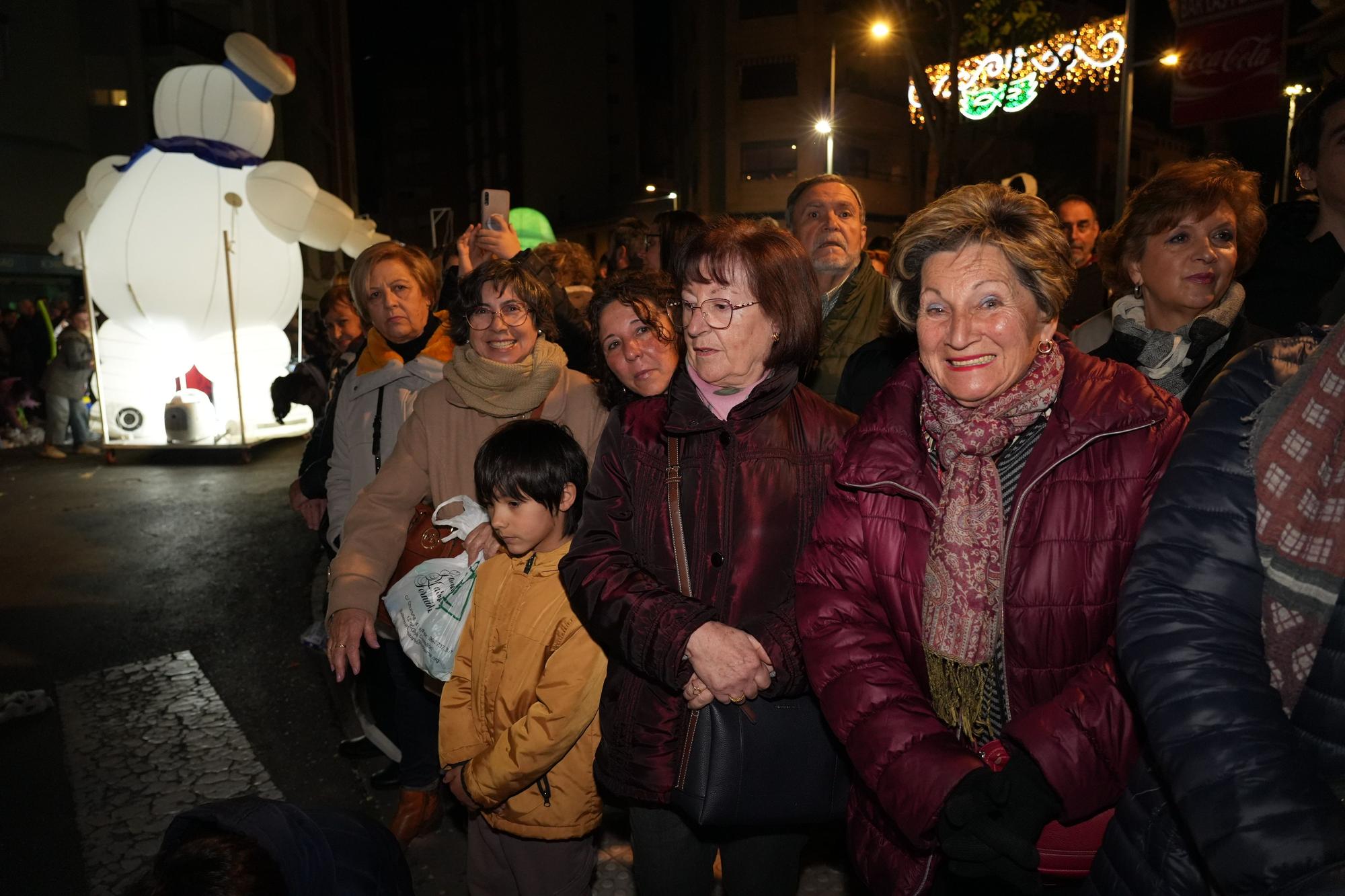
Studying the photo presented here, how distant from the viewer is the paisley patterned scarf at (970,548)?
172 centimetres

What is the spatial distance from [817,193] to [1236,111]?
7.93m

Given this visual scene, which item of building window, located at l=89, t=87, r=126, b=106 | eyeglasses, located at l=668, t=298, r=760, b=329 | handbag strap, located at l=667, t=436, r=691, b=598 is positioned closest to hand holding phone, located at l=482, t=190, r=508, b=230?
eyeglasses, located at l=668, t=298, r=760, b=329

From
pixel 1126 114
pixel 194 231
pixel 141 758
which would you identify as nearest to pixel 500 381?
pixel 141 758

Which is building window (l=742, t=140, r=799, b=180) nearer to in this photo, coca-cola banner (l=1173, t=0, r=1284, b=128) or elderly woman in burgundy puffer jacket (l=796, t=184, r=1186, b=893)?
coca-cola banner (l=1173, t=0, r=1284, b=128)

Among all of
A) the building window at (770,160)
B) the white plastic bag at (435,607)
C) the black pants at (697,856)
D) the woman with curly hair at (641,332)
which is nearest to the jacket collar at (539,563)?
the white plastic bag at (435,607)

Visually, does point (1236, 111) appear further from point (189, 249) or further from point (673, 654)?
point (189, 249)

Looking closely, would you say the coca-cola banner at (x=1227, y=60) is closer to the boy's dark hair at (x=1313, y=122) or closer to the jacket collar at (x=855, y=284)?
the boy's dark hair at (x=1313, y=122)

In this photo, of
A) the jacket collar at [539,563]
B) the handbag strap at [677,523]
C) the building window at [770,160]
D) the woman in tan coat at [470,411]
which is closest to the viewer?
the handbag strap at [677,523]

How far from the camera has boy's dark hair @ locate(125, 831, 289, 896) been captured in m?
1.66

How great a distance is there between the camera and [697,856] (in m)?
2.27

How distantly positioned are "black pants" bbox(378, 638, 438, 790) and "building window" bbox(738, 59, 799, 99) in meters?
34.1

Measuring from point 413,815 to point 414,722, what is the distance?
13.9 inches

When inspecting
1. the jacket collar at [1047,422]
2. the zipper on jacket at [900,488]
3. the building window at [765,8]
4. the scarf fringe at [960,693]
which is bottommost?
the scarf fringe at [960,693]

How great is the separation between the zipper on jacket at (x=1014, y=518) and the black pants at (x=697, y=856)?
76cm
